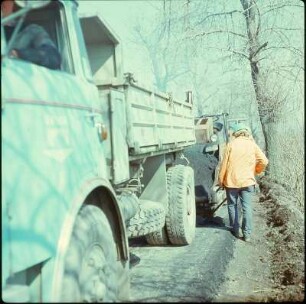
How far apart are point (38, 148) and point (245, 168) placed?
5607 millimetres

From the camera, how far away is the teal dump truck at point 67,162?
2.68 m

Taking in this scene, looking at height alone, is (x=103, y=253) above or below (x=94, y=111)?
below

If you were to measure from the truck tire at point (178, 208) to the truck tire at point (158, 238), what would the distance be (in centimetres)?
8

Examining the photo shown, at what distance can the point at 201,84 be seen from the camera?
47.2 m

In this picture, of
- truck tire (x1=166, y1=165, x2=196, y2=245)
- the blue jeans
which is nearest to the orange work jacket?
the blue jeans

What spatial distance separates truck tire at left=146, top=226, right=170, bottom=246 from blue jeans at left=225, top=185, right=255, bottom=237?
149 cm

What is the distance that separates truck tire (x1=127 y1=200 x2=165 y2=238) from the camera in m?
5.25

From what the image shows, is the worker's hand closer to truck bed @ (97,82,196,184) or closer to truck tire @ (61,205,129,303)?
truck tire @ (61,205,129,303)

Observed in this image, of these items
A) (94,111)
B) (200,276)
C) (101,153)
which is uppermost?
(94,111)

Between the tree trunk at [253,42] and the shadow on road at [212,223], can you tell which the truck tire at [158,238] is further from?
the tree trunk at [253,42]

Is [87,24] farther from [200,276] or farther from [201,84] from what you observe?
[201,84]

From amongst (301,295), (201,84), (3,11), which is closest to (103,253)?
(3,11)

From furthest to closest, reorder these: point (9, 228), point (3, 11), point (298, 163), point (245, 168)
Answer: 1. point (298, 163)
2. point (245, 168)
3. point (3, 11)
4. point (9, 228)

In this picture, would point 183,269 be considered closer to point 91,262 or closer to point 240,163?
point 240,163
